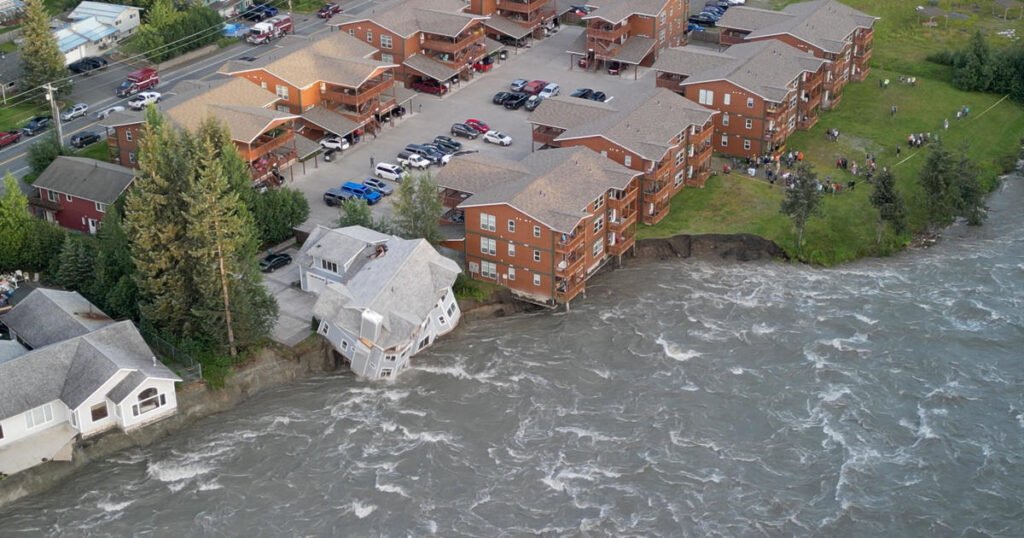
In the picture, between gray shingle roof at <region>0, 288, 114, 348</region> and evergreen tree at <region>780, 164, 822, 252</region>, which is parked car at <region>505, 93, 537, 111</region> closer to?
evergreen tree at <region>780, 164, 822, 252</region>

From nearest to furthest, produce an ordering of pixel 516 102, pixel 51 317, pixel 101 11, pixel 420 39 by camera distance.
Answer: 1. pixel 51 317
2. pixel 516 102
3. pixel 420 39
4. pixel 101 11

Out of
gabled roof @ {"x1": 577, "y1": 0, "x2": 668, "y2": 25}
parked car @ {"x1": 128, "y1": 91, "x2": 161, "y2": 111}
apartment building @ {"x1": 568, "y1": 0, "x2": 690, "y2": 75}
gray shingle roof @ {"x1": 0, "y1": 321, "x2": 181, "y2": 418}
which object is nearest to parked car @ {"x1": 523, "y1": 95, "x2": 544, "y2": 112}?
apartment building @ {"x1": 568, "y1": 0, "x2": 690, "y2": 75}

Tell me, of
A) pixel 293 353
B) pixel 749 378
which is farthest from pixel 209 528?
pixel 749 378

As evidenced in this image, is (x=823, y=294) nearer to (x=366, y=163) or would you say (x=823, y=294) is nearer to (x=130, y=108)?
(x=366, y=163)

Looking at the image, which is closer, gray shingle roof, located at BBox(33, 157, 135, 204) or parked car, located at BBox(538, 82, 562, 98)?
gray shingle roof, located at BBox(33, 157, 135, 204)

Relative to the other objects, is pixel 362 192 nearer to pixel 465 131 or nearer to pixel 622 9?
pixel 465 131

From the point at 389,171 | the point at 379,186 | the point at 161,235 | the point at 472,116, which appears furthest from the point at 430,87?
the point at 161,235
